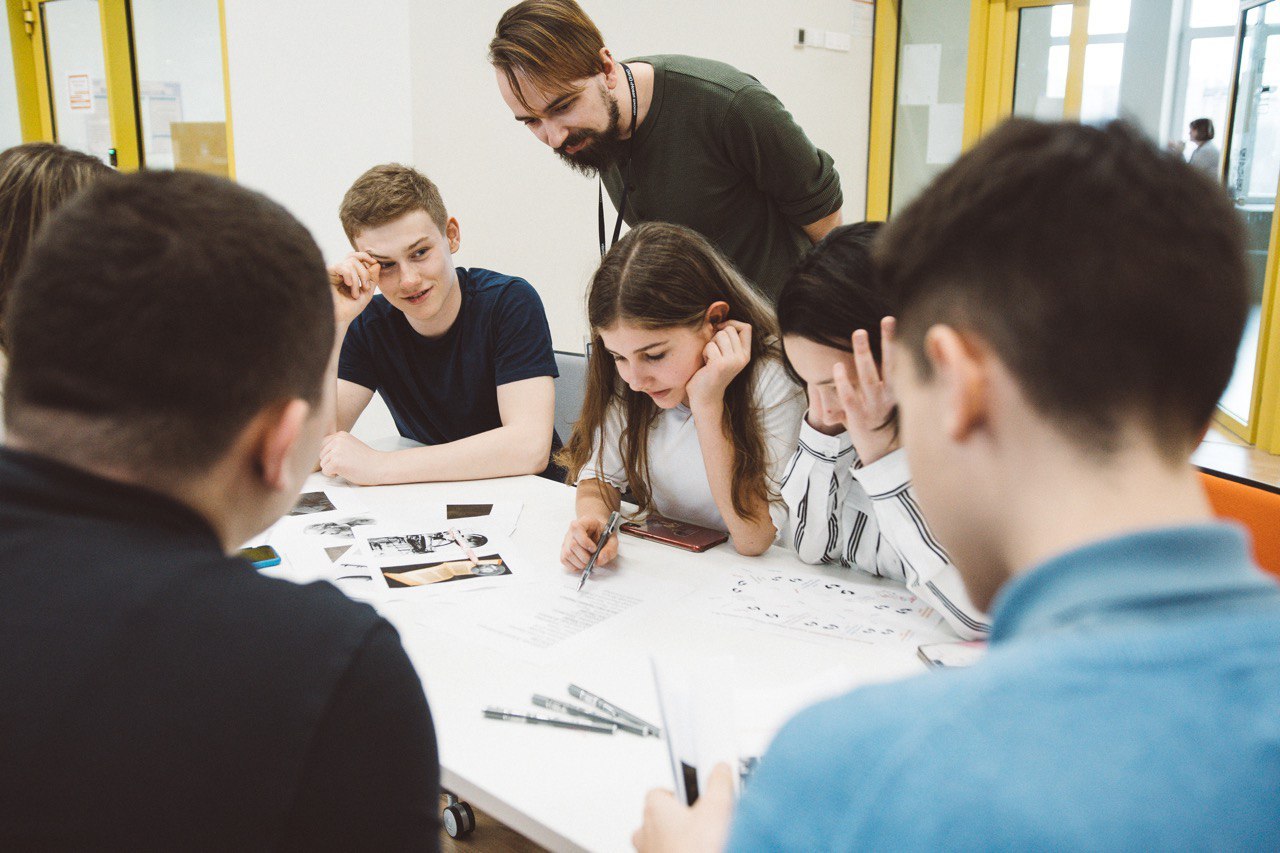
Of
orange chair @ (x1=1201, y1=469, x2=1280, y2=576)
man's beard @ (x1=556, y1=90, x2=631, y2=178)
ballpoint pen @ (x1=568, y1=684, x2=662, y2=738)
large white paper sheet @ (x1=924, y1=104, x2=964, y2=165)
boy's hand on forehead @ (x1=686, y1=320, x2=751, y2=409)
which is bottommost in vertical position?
ballpoint pen @ (x1=568, y1=684, x2=662, y2=738)

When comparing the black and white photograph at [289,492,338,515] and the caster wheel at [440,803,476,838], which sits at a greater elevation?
the black and white photograph at [289,492,338,515]

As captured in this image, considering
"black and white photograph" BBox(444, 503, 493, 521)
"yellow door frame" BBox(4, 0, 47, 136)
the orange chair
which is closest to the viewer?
the orange chair

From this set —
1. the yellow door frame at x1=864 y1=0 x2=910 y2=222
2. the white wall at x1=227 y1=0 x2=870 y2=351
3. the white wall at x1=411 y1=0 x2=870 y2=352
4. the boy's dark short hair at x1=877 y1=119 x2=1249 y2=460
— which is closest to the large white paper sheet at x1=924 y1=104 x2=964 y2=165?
the yellow door frame at x1=864 y1=0 x2=910 y2=222

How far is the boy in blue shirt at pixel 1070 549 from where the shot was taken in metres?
0.43

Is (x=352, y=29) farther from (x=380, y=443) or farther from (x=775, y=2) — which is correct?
(x=775, y=2)

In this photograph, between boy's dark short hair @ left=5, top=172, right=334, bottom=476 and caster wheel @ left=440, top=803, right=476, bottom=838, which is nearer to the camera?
boy's dark short hair @ left=5, top=172, right=334, bottom=476

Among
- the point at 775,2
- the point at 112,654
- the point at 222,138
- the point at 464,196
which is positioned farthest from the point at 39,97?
the point at 112,654

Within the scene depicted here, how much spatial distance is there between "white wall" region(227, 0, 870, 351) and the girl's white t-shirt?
1991mm

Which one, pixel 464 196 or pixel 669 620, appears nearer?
pixel 669 620

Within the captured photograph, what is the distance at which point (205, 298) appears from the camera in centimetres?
63

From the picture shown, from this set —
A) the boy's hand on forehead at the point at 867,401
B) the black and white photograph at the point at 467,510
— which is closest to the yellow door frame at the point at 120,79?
the black and white photograph at the point at 467,510

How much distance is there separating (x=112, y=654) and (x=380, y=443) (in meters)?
1.96

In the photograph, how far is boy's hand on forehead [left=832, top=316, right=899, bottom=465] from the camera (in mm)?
1353

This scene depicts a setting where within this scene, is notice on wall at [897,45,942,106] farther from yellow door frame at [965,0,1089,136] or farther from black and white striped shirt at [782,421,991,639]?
black and white striped shirt at [782,421,991,639]
